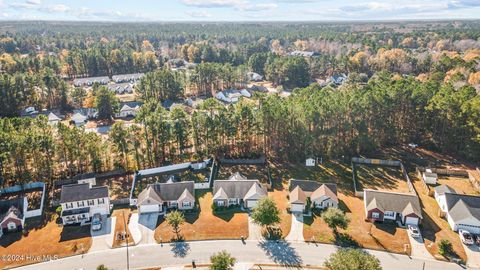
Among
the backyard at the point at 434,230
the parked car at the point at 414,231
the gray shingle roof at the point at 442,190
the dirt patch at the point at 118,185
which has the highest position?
the gray shingle roof at the point at 442,190

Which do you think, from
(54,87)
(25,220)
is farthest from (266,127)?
(54,87)

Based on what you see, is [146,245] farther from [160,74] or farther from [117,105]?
[160,74]

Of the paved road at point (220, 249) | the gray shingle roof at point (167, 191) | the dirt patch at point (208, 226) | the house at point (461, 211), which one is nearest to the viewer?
the paved road at point (220, 249)

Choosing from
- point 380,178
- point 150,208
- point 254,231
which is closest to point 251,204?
point 254,231

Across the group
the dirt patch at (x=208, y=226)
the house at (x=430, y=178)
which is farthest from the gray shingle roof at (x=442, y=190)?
the dirt patch at (x=208, y=226)

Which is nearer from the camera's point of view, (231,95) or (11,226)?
(11,226)

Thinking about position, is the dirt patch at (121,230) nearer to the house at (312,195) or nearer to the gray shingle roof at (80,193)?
the gray shingle roof at (80,193)

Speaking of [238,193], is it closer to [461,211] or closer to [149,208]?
[149,208]

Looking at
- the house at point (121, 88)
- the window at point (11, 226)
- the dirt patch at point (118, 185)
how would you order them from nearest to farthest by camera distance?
the window at point (11, 226), the dirt patch at point (118, 185), the house at point (121, 88)
